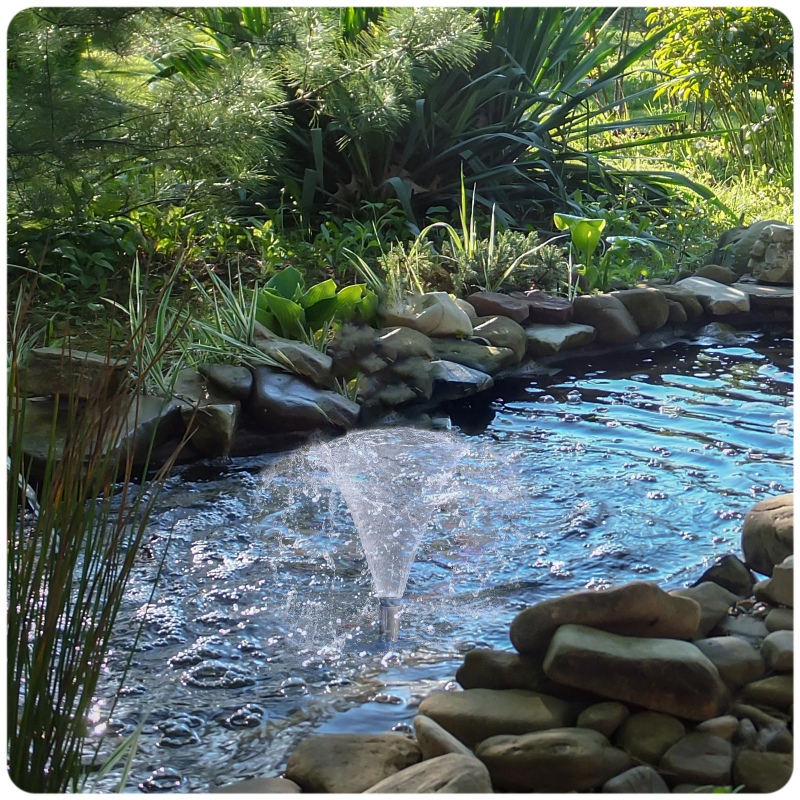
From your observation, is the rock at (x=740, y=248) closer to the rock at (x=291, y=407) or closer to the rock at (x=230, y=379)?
the rock at (x=291, y=407)

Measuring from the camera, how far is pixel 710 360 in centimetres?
458

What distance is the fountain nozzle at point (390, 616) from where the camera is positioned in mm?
2215

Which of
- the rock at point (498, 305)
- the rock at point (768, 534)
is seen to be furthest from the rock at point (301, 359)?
the rock at point (768, 534)

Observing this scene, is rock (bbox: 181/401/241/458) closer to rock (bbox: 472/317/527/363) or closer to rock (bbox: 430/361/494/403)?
rock (bbox: 430/361/494/403)

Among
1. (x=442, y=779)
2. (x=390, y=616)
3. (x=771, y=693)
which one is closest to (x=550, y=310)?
(x=390, y=616)

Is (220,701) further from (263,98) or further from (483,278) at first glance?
(483,278)

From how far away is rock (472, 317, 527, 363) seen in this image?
176 inches

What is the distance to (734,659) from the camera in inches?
71.6

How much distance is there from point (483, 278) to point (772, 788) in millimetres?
3847

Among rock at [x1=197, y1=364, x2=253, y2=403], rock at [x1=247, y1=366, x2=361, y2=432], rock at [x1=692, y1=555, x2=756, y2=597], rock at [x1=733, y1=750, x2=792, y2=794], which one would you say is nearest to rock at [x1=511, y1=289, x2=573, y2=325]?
rock at [x1=247, y1=366, x2=361, y2=432]

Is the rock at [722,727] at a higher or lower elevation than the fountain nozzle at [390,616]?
higher

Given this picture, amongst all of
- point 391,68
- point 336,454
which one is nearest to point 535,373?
point 336,454

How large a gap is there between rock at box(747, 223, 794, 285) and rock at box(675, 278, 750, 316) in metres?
0.46

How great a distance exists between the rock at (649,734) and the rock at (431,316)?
2.90m
